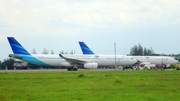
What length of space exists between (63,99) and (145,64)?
65.2 metres

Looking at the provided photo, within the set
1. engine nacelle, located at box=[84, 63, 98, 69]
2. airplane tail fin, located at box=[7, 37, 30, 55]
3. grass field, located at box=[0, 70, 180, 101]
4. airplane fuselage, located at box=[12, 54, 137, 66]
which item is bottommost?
grass field, located at box=[0, 70, 180, 101]

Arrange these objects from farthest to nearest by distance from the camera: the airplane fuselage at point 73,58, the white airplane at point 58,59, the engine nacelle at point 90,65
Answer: the engine nacelle at point 90,65 → the airplane fuselage at point 73,58 → the white airplane at point 58,59

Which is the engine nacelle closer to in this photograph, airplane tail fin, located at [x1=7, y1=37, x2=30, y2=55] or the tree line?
airplane tail fin, located at [x1=7, y1=37, x2=30, y2=55]

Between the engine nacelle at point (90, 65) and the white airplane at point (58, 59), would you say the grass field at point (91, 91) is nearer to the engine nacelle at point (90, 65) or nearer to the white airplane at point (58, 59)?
the white airplane at point (58, 59)

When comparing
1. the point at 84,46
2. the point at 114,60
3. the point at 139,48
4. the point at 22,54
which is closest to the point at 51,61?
the point at 22,54

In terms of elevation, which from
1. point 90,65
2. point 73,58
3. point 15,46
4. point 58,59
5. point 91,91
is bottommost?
point 91,91

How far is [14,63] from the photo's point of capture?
120062mm

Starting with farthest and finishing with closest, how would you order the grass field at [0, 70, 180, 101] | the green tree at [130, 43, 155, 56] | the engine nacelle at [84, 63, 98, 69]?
the green tree at [130, 43, 155, 56] → the engine nacelle at [84, 63, 98, 69] → the grass field at [0, 70, 180, 101]

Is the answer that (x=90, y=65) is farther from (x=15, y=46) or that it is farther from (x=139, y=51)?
(x=139, y=51)

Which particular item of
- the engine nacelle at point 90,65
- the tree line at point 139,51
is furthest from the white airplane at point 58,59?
the tree line at point 139,51

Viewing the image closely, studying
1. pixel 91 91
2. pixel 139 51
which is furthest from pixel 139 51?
pixel 91 91

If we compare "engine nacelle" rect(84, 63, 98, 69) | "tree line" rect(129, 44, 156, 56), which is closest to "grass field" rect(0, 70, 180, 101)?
"engine nacelle" rect(84, 63, 98, 69)

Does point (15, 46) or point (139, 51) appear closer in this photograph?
point (15, 46)

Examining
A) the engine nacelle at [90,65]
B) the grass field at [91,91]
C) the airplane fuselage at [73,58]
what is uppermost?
the airplane fuselage at [73,58]
